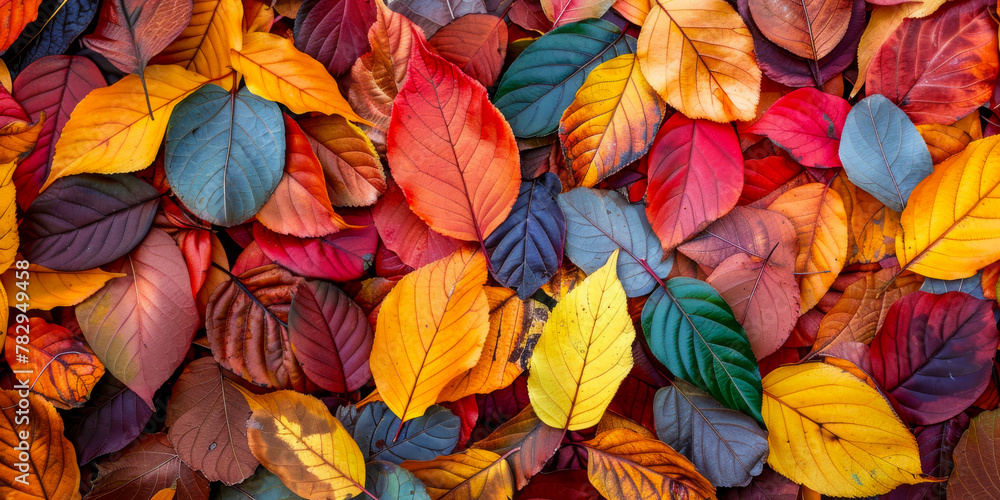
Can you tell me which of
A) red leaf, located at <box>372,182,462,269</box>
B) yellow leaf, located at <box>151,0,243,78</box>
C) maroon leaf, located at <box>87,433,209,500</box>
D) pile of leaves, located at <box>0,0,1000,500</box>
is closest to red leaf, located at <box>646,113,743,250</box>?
pile of leaves, located at <box>0,0,1000,500</box>

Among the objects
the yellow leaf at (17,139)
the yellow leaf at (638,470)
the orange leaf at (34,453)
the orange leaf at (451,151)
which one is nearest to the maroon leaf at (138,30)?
the yellow leaf at (17,139)

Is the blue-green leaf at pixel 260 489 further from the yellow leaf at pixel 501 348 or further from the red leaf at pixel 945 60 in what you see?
the red leaf at pixel 945 60

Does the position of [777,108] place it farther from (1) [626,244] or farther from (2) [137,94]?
(2) [137,94]

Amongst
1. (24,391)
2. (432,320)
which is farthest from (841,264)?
(24,391)

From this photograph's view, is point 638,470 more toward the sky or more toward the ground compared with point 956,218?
more toward the ground

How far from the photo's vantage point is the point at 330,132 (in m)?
0.55

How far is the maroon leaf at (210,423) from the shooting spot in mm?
541

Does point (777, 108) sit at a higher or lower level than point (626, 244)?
higher

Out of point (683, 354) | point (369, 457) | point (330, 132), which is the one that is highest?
point (330, 132)

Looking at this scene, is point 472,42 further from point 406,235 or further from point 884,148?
point 884,148

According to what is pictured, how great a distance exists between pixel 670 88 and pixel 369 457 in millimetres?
500

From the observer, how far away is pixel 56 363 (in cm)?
54

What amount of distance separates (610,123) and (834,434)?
15.8 inches

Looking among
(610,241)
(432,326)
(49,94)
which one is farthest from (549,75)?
(49,94)
